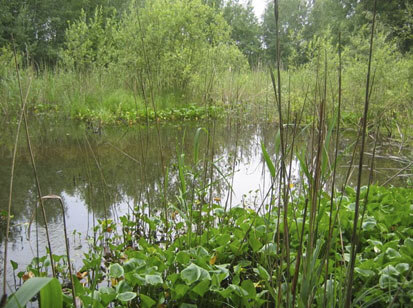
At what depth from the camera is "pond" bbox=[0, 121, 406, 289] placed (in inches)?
83.6

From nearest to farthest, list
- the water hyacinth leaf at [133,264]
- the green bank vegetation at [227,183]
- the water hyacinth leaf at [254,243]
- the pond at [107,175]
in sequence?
the green bank vegetation at [227,183]
the water hyacinth leaf at [133,264]
the water hyacinth leaf at [254,243]
the pond at [107,175]

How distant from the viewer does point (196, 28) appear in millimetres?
9039

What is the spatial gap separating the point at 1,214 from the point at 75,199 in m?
0.56

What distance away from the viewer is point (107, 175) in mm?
3426

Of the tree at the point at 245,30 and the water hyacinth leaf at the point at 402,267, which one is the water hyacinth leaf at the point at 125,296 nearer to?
the water hyacinth leaf at the point at 402,267

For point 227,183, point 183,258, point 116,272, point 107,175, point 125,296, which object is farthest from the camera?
point 107,175

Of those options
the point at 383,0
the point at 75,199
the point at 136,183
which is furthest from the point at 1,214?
the point at 383,0

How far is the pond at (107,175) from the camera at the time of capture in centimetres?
212

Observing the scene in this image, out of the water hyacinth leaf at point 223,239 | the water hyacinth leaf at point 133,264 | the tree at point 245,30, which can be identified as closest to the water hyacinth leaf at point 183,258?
the water hyacinth leaf at point 133,264

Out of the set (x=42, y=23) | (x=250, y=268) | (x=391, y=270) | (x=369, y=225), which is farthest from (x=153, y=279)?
(x=42, y=23)

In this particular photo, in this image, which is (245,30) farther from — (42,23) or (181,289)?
(181,289)

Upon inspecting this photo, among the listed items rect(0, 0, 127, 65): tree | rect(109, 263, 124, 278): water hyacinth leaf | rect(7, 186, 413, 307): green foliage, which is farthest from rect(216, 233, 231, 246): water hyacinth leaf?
rect(0, 0, 127, 65): tree

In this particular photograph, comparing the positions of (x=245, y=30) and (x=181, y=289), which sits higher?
(x=245, y=30)

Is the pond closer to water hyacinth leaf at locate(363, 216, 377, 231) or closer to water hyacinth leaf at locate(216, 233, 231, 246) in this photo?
water hyacinth leaf at locate(216, 233, 231, 246)
